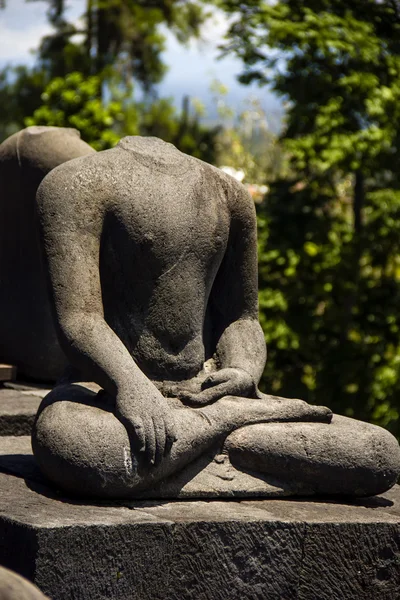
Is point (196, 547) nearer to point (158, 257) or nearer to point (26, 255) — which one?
point (158, 257)

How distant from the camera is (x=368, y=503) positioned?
5168mm

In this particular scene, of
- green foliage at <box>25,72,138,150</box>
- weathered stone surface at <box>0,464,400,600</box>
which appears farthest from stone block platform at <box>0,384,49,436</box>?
green foliage at <box>25,72,138,150</box>

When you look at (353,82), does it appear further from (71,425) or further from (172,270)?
(71,425)

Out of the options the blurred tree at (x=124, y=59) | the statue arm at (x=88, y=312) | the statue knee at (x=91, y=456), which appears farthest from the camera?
the blurred tree at (x=124, y=59)

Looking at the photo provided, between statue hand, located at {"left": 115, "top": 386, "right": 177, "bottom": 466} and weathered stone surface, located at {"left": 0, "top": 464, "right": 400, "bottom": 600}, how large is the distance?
0.23 m

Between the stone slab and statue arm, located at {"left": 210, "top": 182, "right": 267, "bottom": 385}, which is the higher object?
statue arm, located at {"left": 210, "top": 182, "right": 267, "bottom": 385}

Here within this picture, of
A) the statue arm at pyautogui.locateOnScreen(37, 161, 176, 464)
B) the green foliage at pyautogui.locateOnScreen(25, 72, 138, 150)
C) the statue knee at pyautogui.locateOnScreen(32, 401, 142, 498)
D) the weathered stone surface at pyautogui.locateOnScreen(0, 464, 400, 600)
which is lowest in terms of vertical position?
the green foliage at pyautogui.locateOnScreen(25, 72, 138, 150)

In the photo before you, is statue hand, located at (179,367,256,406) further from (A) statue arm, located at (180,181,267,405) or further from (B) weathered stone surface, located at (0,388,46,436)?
(B) weathered stone surface, located at (0,388,46,436)

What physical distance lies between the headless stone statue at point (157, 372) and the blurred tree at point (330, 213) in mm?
4673

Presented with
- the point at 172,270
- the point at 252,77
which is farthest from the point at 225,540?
the point at 252,77

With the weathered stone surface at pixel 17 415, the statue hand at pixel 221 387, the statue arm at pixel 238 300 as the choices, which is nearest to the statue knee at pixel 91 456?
the statue hand at pixel 221 387

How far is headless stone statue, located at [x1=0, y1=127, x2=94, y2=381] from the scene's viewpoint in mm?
7199

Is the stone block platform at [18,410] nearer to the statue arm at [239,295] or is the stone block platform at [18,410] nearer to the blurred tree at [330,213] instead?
the statue arm at [239,295]

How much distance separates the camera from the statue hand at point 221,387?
5.07 metres
